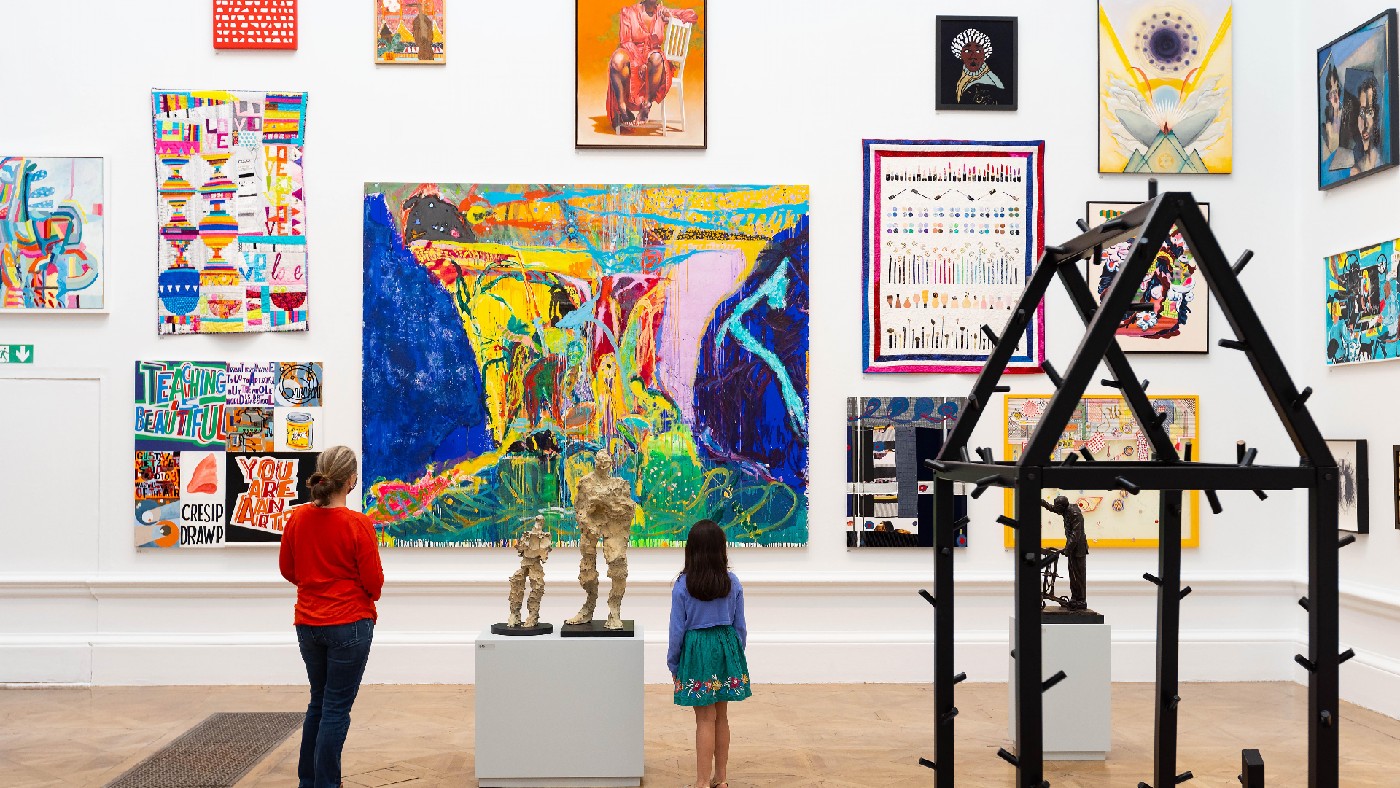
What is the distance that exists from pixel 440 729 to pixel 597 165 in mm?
4002

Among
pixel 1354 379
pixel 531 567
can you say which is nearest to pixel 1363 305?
pixel 1354 379

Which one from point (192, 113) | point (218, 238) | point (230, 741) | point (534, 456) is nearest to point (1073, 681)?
point (534, 456)

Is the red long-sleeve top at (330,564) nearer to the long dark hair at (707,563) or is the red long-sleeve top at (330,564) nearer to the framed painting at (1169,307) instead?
the long dark hair at (707,563)

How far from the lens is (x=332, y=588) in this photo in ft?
15.3

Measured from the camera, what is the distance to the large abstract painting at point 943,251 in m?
7.96

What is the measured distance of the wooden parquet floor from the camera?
18.0ft

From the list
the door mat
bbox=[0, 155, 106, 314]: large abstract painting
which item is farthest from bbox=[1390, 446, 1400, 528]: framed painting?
bbox=[0, 155, 106, 314]: large abstract painting

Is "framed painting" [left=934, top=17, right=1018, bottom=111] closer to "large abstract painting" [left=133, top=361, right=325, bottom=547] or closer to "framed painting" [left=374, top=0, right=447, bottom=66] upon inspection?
"framed painting" [left=374, top=0, right=447, bottom=66]

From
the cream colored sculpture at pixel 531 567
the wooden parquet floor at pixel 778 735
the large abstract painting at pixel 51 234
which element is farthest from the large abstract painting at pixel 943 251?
the large abstract painting at pixel 51 234

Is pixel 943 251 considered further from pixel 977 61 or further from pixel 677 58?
pixel 677 58

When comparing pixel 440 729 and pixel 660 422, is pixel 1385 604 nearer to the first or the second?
pixel 660 422

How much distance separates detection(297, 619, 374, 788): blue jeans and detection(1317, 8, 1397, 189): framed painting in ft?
22.1

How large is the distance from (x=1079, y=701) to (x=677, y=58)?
16.6 feet

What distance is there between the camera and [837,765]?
18.6 ft
